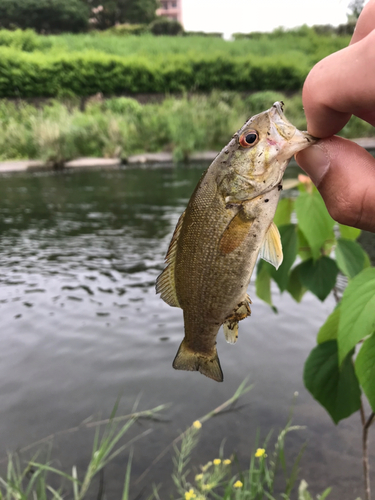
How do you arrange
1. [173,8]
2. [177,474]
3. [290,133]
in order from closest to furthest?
[290,133] → [177,474] → [173,8]

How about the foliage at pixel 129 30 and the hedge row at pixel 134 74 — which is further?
the foliage at pixel 129 30

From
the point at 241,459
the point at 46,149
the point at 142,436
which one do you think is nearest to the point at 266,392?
the point at 241,459

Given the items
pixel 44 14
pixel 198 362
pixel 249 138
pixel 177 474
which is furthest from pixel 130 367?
pixel 44 14

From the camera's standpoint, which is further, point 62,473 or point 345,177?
Result: point 62,473

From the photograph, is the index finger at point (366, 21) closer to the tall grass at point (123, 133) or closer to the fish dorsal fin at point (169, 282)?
the fish dorsal fin at point (169, 282)

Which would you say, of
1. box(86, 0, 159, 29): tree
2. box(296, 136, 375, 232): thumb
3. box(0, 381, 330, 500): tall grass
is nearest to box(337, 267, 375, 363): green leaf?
box(296, 136, 375, 232): thumb

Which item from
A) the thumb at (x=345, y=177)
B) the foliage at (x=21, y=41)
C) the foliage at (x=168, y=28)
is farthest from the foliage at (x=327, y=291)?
the foliage at (x=168, y=28)

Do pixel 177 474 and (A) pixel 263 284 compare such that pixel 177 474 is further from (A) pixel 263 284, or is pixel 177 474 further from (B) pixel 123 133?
(B) pixel 123 133
